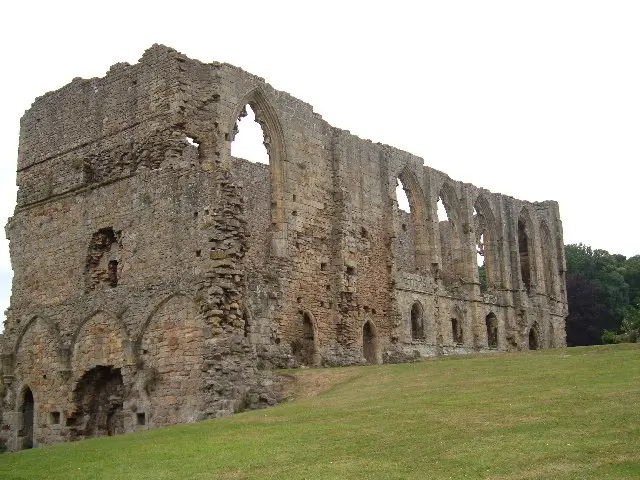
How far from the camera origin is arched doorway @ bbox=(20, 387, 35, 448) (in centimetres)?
1983

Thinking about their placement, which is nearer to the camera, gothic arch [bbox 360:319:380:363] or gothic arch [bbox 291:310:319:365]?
gothic arch [bbox 291:310:319:365]

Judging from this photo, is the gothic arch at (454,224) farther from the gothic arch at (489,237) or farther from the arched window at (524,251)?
the arched window at (524,251)

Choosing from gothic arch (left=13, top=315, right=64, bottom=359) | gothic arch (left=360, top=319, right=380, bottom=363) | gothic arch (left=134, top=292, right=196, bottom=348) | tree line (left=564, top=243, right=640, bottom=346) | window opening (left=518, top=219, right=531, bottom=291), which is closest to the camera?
gothic arch (left=134, top=292, right=196, bottom=348)

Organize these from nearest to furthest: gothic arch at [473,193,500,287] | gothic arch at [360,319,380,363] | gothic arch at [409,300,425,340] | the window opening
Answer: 1. gothic arch at [360,319,380,363]
2. gothic arch at [409,300,425,340]
3. gothic arch at [473,193,500,287]
4. the window opening

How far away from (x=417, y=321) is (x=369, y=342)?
10.2ft

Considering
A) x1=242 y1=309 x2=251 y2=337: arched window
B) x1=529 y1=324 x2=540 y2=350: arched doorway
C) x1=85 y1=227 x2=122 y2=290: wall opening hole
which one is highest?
x1=85 y1=227 x2=122 y2=290: wall opening hole

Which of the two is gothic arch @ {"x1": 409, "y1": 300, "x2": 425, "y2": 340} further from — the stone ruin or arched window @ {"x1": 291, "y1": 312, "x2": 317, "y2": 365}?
arched window @ {"x1": 291, "y1": 312, "x2": 317, "y2": 365}

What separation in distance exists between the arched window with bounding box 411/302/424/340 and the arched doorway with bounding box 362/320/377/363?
2773mm

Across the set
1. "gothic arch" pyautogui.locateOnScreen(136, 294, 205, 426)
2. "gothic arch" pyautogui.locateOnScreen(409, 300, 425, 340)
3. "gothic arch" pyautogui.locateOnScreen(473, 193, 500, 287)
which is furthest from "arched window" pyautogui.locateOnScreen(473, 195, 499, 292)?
"gothic arch" pyautogui.locateOnScreen(136, 294, 205, 426)

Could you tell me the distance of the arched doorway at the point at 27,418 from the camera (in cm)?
1983

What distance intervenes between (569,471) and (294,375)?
10.0 meters

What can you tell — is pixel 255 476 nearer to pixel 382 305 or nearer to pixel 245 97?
pixel 245 97

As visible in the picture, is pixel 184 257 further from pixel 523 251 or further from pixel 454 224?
pixel 523 251

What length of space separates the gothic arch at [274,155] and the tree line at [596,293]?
2381 cm
